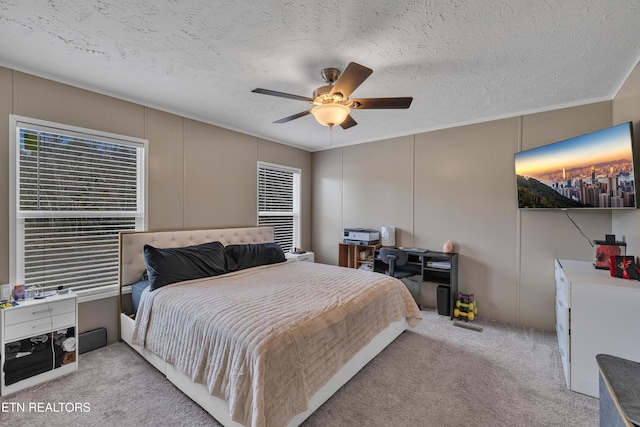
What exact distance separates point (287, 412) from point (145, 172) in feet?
9.46

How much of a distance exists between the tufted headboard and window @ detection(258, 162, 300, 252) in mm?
727

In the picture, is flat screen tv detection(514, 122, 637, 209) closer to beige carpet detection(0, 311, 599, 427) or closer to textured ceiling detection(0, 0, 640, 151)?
textured ceiling detection(0, 0, 640, 151)

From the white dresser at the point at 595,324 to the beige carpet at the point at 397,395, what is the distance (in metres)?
0.20

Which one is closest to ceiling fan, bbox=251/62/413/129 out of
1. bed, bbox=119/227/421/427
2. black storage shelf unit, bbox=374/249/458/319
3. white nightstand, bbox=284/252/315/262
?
bed, bbox=119/227/421/427

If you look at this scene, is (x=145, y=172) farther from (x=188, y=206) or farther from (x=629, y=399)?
(x=629, y=399)

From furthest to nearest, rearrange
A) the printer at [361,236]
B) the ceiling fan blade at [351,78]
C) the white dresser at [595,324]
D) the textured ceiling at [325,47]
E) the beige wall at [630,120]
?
the printer at [361,236], the beige wall at [630,120], the white dresser at [595,324], the ceiling fan blade at [351,78], the textured ceiling at [325,47]

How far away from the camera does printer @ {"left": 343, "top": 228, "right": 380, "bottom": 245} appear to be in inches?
173

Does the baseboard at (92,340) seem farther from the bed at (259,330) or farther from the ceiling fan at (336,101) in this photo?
the ceiling fan at (336,101)

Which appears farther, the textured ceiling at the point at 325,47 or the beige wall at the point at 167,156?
the beige wall at the point at 167,156

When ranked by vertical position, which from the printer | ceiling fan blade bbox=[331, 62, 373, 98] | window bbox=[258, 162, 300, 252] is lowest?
the printer

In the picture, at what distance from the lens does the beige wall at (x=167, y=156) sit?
2402 mm

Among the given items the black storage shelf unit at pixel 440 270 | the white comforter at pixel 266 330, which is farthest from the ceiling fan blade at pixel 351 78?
the black storage shelf unit at pixel 440 270

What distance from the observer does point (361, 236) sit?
4438 mm

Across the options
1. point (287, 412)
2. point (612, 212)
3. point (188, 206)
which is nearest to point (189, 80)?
point (188, 206)
